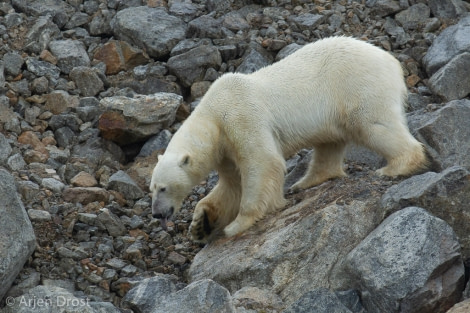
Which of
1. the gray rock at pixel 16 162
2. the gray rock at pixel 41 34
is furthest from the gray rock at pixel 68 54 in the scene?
the gray rock at pixel 16 162

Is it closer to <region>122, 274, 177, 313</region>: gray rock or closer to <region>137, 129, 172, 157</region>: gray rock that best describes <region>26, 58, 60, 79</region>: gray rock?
<region>137, 129, 172, 157</region>: gray rock

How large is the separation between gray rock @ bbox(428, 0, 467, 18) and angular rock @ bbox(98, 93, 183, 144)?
16.6ft

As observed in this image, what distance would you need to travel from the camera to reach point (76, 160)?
10797 mm

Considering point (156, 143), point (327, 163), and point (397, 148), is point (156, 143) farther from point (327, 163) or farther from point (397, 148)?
point (397, 148)

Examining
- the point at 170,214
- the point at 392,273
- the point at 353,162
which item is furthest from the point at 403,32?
the point at 392,273

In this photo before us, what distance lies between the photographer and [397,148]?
27.0 ft

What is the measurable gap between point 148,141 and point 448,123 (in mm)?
4016

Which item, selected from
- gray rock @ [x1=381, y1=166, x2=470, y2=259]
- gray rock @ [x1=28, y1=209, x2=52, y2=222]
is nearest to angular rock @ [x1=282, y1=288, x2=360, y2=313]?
gray rock @ [x1=381, y1=166, x2=470, y2=259]

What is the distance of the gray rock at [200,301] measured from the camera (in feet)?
20.7

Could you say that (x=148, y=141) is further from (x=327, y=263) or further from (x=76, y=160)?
(x=327, y=263)

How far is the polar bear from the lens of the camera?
8.24m

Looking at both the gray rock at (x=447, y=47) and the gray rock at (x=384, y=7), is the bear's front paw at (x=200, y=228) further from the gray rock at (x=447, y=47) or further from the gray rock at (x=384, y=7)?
the gray rock at (x=384, y=7)

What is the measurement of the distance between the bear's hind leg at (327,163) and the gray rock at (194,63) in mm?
4071

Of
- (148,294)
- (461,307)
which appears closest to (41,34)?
(148,294)
